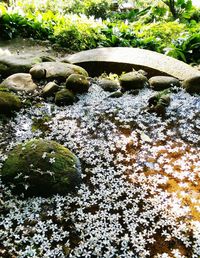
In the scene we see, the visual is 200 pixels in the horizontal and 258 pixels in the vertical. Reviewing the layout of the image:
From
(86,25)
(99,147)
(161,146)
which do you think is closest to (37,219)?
(99,147)

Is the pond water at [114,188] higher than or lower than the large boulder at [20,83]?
lower

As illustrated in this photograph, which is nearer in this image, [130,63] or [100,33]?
[130,63]

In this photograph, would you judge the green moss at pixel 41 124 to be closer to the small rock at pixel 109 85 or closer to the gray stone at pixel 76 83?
the gray stone at pixel 76 83

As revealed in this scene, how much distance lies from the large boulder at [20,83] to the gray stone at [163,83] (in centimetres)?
283

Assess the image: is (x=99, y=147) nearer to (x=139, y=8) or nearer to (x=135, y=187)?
(x=135, y=187)

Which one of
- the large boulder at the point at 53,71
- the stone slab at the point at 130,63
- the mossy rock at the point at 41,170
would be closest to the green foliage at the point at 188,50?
the stone slab at the point at 130,63

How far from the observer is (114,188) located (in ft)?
15.1

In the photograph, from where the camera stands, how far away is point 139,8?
18.4 m

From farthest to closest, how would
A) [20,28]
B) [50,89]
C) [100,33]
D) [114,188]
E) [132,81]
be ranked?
[20,28] → [100,33] → [132,81] → [50,89] → [114,188]

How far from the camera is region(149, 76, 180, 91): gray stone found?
7465 millimetres

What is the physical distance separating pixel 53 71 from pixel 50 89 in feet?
2.49

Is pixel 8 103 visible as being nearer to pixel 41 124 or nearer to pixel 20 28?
pixel 41 124

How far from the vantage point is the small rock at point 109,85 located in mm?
7438

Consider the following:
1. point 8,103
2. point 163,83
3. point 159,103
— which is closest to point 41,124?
point 8,103
